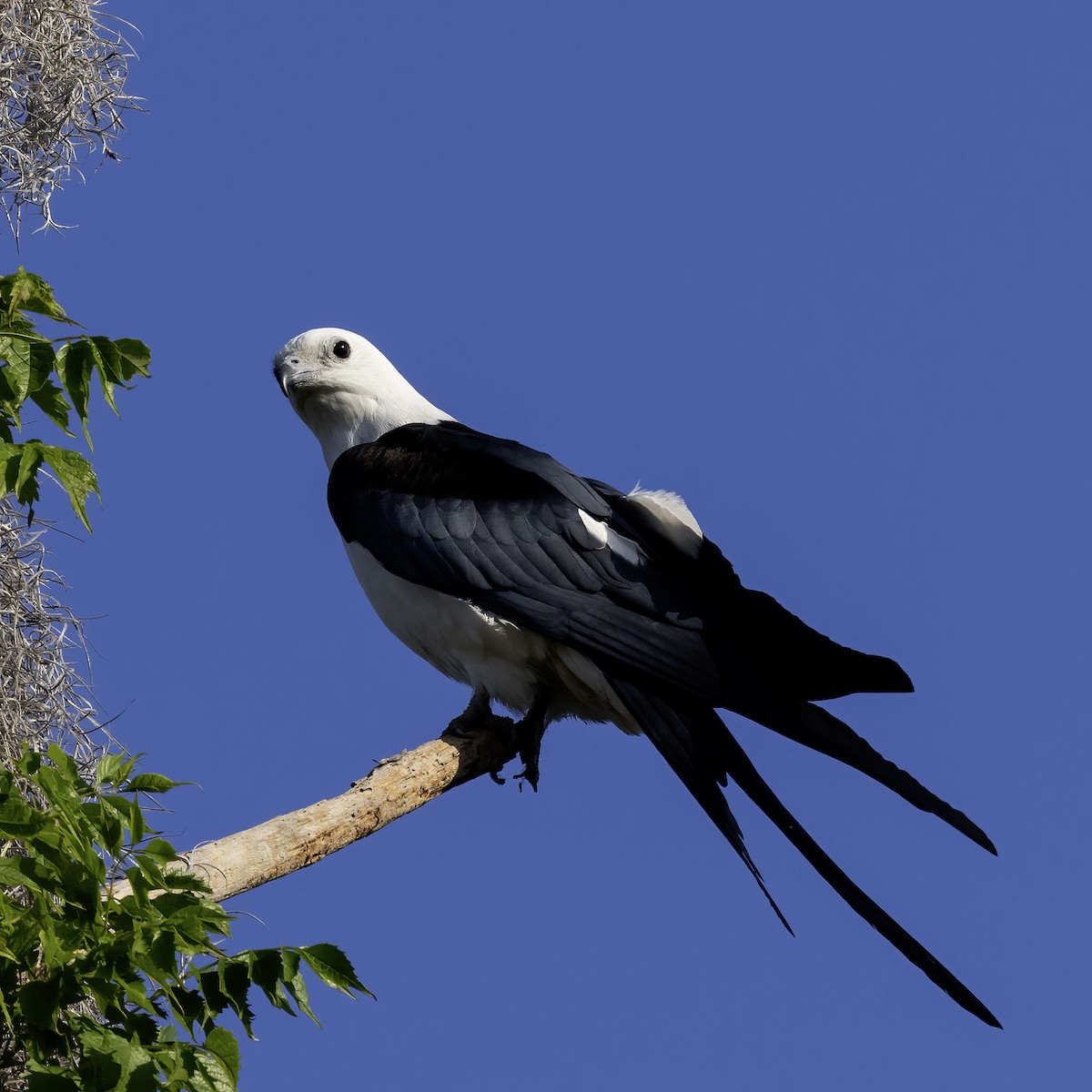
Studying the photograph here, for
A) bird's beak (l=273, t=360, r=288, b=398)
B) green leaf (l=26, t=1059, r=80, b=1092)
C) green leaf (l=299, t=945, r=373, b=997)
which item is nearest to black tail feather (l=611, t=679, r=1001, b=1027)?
green leaf (l=299, t=945, r=373, b=997)

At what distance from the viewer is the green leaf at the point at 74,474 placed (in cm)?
262

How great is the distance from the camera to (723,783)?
4078 millimetres

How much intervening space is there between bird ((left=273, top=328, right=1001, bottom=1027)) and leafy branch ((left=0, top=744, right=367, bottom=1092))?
1.54m

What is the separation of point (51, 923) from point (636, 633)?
204 centimetres

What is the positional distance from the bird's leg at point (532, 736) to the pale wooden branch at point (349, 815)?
4cm

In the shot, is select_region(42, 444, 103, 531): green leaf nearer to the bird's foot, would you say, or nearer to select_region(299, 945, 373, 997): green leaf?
select_region(299, 945, 373, 997): green leaf

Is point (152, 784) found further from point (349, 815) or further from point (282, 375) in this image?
point (282, 375)

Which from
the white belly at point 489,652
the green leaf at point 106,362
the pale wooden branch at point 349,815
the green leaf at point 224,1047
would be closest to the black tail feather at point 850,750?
the white belly at point 489,652

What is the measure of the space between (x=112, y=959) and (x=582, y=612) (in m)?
1.99

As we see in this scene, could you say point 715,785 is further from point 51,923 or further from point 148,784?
point 51,923

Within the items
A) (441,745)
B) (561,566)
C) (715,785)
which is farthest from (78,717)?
(715,785)

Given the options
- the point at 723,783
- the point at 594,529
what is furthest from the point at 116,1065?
the point at 594,529

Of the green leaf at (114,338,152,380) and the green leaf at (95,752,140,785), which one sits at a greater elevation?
A: the green leaf at (114,338,152,380)

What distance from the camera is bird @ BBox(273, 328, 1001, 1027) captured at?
161 inches
